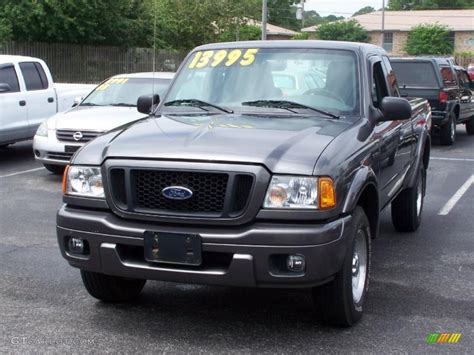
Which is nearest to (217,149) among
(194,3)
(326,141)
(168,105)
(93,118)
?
(326,141)

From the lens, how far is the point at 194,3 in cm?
3750

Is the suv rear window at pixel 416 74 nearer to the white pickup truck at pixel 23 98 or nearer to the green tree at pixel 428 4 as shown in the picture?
the white pickup truck at pixel 23 98

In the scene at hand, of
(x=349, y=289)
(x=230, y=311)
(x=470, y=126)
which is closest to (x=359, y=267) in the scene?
(x=349, y=289)

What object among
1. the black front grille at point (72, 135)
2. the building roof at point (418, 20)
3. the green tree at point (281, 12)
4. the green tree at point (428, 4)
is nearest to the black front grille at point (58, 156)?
the black front grille at point (72, 135)

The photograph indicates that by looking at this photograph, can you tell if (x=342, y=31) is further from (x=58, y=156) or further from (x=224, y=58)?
(x=224, y=58)

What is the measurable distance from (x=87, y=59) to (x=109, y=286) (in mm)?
25109

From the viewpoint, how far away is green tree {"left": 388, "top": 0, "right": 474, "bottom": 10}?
Answer: 9488cm

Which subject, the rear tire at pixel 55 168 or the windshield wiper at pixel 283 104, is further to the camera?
the rear tire at pixel 55 168

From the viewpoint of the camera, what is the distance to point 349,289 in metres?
4.53

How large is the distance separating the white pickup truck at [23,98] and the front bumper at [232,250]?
26.0 ft

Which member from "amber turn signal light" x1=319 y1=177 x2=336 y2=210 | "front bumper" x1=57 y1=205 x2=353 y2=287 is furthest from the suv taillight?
"amber turn signal light" x1=319 y1=177 x2=336 y2=210

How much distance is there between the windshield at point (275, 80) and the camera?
551cm

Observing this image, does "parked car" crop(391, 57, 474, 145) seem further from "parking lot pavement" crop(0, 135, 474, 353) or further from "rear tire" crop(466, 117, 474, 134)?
"parking lot pavement" crop(0, 135, 474, 353)

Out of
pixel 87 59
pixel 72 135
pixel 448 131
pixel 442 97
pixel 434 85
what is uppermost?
pixel 434 85
